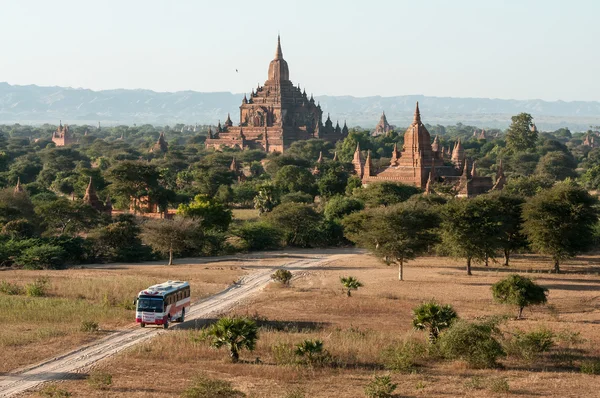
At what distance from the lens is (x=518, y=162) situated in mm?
115625

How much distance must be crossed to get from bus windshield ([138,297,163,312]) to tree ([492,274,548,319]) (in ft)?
44.3

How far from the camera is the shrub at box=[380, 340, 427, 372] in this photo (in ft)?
88.3

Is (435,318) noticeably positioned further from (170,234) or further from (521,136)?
(521,136)

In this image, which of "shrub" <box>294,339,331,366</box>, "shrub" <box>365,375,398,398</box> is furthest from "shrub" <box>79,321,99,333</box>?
"shrub" <box>365,375,398,398</box>

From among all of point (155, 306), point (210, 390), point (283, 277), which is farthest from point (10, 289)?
point (210, 390)

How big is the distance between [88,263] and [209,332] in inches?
955

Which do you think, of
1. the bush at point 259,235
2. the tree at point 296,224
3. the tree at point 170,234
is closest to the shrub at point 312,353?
the tree at point 170,234

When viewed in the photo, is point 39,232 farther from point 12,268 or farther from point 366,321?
point 366,321

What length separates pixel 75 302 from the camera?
120 feet

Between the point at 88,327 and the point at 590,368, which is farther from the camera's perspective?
the point at 88,327

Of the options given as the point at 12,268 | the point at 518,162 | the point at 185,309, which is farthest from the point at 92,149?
the point at 185,309

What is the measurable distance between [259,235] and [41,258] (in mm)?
13939

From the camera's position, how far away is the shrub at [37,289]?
3859 cm

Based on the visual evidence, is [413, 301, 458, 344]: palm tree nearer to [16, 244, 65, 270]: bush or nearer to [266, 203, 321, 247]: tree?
[16, 244, 65, 270]: bush
